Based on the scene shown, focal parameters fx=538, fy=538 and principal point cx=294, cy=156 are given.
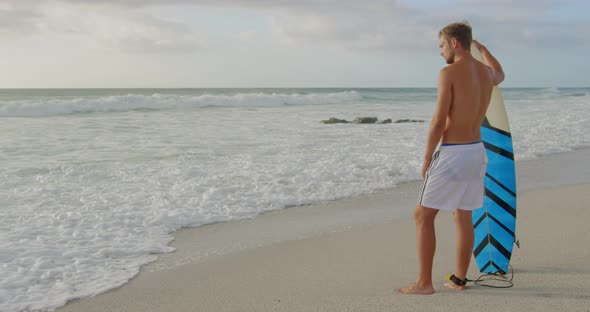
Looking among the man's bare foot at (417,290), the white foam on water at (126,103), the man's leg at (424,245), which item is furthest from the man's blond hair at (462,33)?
the white foam on water at (126,103)

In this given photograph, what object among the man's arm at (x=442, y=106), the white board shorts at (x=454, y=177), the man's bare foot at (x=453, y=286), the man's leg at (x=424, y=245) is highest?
the man's arm at (x=442, y=106)

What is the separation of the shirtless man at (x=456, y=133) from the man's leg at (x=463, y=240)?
165 mm

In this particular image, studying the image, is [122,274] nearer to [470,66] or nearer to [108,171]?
[470,66]

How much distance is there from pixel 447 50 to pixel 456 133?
47 cm

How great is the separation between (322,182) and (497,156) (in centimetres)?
362

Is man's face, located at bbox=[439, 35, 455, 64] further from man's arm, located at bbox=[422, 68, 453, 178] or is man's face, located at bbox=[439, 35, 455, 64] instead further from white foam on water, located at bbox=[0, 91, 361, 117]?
white foam on water, located at bbox=[0, 91, 361, 117]

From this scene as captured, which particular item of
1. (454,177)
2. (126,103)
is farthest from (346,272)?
(126,103)

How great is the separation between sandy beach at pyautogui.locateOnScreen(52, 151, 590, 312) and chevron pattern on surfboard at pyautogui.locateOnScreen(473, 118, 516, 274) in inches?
8.0

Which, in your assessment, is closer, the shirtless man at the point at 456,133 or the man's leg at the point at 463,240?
the shirtless man at the point at 456,133

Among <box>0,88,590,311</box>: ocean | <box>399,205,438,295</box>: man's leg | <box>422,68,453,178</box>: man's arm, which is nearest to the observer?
<box>422,68,453,178</box>: man's arm

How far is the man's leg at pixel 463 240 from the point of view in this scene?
3281mm

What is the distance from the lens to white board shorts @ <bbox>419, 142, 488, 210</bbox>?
303 centimetres

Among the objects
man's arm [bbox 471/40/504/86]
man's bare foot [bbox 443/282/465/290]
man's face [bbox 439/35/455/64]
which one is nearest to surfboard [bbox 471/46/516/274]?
man's bare foot [bbox 443/282/465/290]

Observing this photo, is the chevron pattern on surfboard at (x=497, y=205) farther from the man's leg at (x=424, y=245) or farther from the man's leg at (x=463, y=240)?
the man's leg at (x=424, y=245)
